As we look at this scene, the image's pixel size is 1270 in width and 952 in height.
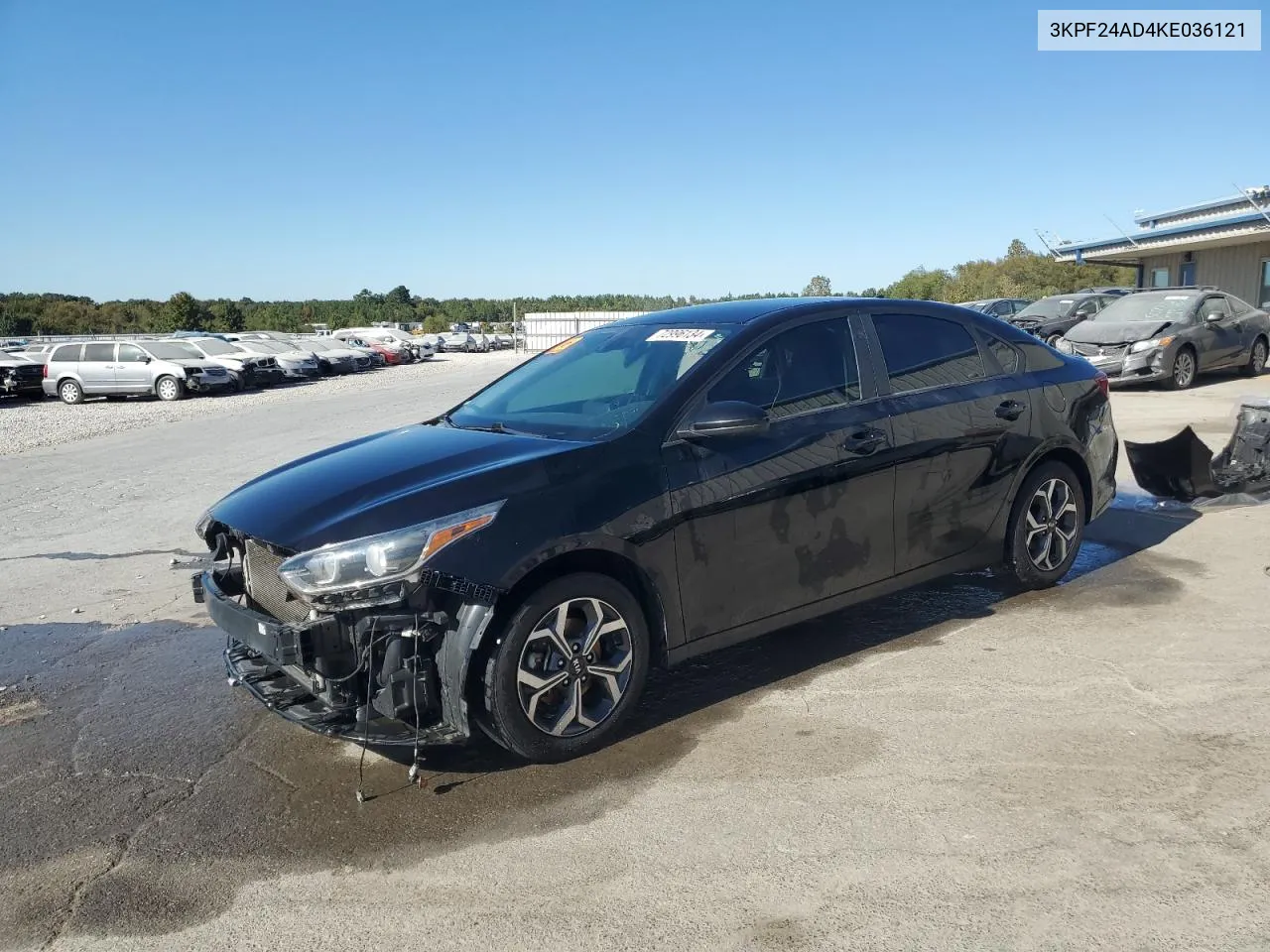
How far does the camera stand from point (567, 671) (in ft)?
12.8

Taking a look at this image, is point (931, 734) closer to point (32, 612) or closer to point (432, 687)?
point (432, 687)

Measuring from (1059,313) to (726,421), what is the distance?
78.4 ft

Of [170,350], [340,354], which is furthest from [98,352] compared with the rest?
[340,354]

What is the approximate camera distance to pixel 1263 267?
1109 inches

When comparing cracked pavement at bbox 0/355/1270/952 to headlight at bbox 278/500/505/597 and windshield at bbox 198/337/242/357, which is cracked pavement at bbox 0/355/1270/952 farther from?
windshield at bbox 198/337/242/357

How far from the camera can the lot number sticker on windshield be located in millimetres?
4816

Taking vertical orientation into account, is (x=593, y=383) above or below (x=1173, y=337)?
below

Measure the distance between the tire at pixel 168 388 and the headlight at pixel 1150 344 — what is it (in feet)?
75.5

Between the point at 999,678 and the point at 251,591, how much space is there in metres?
3.29

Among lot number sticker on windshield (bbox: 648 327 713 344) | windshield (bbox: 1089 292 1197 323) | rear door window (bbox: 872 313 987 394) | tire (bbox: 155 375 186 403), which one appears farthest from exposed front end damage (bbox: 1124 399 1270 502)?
tire (bbox: 155 375 186 403)

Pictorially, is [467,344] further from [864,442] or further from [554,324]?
[864,442]

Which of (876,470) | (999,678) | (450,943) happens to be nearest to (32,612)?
(450,943)

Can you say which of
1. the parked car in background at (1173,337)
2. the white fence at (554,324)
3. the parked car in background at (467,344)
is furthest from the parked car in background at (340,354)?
the parked car in background at (1173,337)

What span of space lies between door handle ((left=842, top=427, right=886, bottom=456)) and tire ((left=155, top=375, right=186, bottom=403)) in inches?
1025
